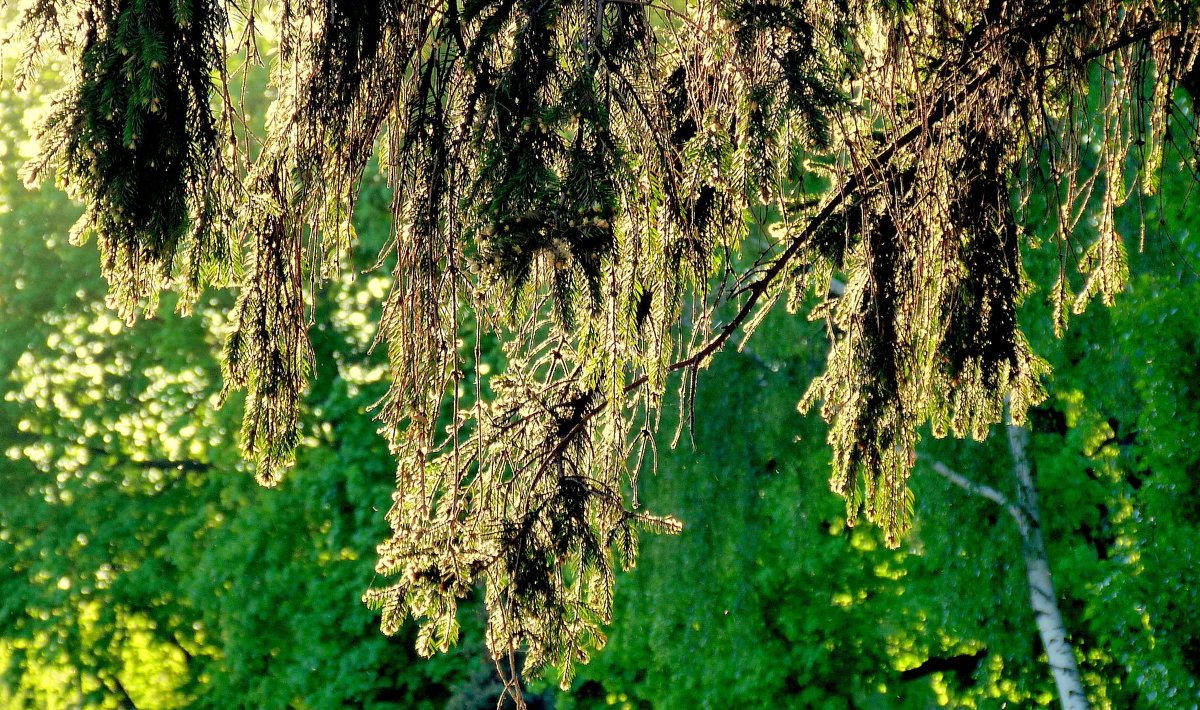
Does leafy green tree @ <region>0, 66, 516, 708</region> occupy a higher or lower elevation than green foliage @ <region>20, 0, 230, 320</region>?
higher

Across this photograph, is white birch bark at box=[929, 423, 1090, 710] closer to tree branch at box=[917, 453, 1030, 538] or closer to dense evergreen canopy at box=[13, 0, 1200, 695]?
tree branch at box=[917, 453, 1030, 538]

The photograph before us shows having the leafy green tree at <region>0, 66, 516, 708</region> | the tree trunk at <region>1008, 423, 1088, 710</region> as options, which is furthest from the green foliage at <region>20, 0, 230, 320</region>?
the leafy green tree at <region>0, 66, 516, 708</region>

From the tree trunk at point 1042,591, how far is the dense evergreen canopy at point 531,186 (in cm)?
751

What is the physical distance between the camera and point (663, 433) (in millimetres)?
11531

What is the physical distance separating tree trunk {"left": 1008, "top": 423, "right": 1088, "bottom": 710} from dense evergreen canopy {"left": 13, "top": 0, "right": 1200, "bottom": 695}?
7.51 metres

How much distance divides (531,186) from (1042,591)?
373 inches

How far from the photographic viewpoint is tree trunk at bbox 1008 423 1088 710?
9.99 m

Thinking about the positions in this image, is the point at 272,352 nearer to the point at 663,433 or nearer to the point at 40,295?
the point at 663,433

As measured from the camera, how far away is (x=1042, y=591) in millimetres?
10414

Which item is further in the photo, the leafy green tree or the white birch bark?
the leafy green tree

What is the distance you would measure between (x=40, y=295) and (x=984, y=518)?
11.0 m

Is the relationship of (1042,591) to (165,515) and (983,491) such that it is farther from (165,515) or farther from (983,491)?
(165,515)

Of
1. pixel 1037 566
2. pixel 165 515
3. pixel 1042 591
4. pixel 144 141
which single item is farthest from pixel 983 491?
pixel 144 141

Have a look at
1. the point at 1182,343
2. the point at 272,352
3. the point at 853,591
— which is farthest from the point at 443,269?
the point at 853,591
